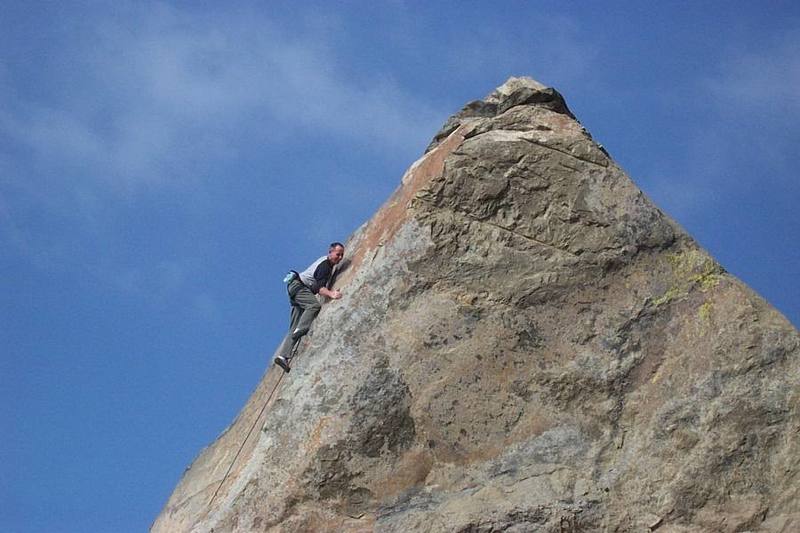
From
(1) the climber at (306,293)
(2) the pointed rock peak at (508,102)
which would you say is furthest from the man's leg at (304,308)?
(2) the pointed rock peak at (508,102)

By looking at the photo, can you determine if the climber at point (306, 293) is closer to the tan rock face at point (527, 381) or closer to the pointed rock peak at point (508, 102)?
the tan rock face at point (527, 381)

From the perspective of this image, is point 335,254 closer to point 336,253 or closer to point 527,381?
point 336,253

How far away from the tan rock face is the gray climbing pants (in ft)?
1.37

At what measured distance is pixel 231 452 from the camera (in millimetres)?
15195

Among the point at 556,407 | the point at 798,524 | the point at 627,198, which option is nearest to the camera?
the point at 798,524

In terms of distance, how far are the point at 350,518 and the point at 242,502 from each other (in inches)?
50.1

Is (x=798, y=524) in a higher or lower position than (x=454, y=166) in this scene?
lower

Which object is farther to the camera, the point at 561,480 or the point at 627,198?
the point at 627,198

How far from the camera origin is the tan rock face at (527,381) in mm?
12906

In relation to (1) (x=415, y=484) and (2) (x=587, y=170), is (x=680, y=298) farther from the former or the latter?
(1) (x=415, y=484)

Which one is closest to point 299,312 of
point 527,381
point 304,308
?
point 304,308

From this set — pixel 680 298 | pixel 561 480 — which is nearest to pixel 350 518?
pixel 561 480

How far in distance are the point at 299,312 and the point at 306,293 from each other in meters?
0.30

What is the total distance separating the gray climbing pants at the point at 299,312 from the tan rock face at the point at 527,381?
42 cm
